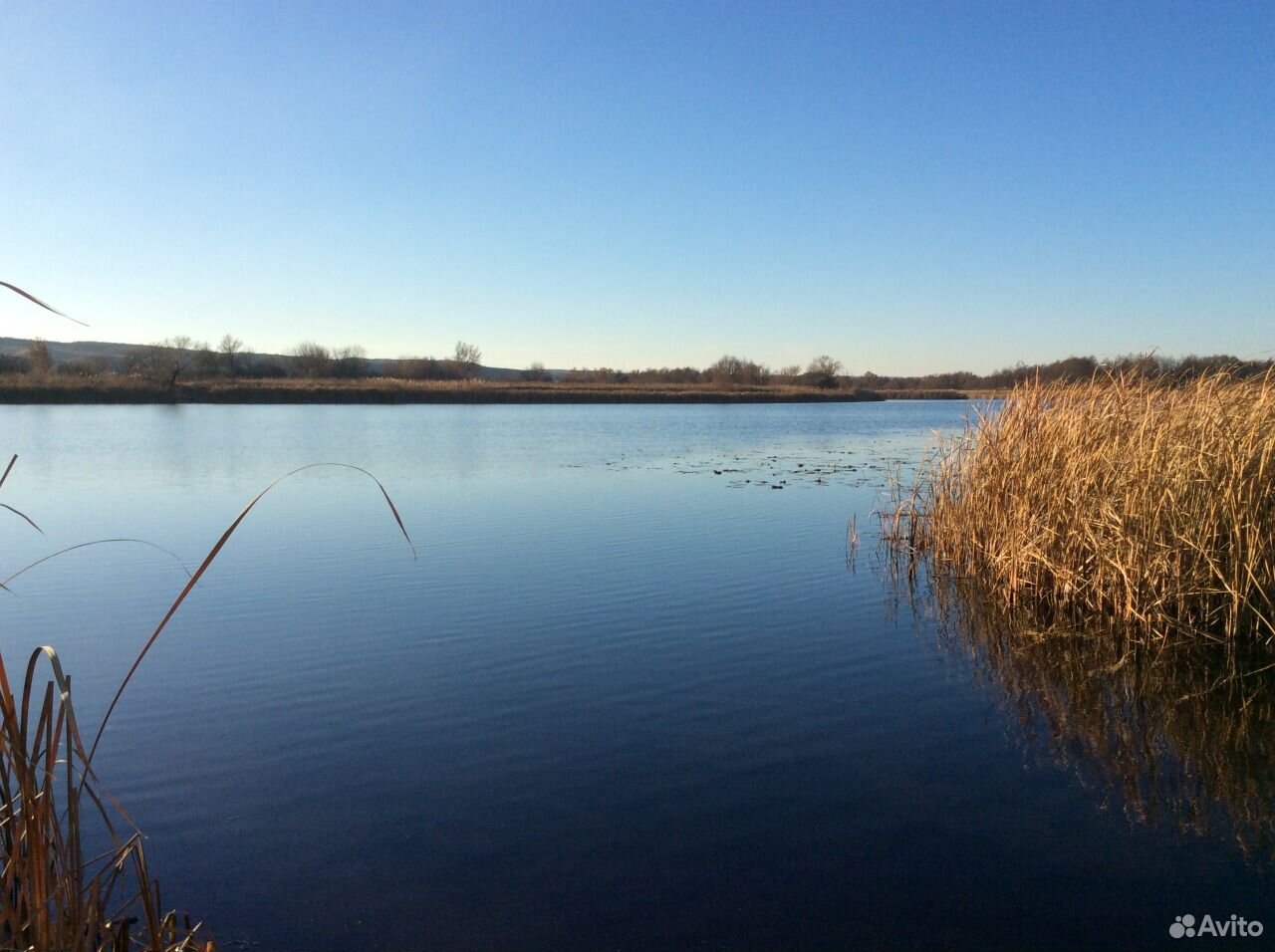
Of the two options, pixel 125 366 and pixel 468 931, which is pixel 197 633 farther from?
pixel 125 366

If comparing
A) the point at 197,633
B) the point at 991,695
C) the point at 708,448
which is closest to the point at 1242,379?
the point at 991,695

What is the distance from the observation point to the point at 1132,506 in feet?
22.2

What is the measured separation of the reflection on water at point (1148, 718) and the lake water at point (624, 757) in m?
0.03

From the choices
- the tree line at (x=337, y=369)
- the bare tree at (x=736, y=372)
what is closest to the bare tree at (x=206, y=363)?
the tree line at (x=337, y=369)

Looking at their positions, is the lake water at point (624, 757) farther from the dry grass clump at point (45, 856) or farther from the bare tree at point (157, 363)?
the bare tree at point (157, 363)

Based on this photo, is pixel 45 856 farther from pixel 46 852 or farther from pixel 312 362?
pixel 312 362

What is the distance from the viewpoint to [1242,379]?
7.41 metres

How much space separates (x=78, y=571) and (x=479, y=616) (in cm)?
517

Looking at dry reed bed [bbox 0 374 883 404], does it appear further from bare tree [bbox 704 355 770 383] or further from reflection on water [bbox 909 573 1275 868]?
reflection on water [bbox 909 573 1275 868]

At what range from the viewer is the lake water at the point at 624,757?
3.59 metres

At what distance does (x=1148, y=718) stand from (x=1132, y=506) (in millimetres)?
1966

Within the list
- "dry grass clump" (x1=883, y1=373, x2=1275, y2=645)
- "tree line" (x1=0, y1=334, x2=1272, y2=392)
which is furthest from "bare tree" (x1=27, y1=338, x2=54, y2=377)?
"dry grass clump" (x1=883, y1=373, x2=1275, y2=645)

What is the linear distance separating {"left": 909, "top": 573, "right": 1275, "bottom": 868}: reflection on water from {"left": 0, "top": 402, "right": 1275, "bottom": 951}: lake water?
3cm

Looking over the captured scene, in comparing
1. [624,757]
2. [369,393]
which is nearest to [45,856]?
[624,757]
